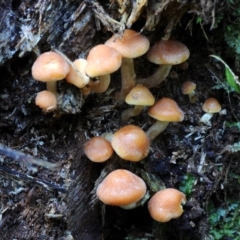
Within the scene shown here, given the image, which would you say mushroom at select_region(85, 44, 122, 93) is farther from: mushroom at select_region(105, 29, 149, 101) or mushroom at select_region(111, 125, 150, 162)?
Answer: mushroom at select_region(111, 125, 150, 162)

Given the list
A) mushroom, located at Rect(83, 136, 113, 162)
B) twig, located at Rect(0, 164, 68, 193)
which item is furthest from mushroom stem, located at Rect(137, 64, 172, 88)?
twig, located at Rect(0, 164, 68, 193)

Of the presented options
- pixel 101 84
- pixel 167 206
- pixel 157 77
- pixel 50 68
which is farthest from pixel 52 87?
pixel 167 206

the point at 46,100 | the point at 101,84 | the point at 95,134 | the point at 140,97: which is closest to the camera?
the point at 46,100

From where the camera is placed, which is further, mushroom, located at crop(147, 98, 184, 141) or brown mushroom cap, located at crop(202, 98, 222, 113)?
brown mushroom cap, located at crop(202, 98, 222, 113)

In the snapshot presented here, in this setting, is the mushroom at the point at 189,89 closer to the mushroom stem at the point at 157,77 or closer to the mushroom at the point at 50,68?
the mushroom stem at the point at 157,77

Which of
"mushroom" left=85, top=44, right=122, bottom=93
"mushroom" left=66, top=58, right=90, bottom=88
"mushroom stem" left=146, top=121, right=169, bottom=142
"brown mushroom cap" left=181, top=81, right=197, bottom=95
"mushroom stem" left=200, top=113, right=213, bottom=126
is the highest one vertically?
"mushroom" left=85, top=44, right=122, bottom=93

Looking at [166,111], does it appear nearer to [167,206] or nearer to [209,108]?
[209,108]
